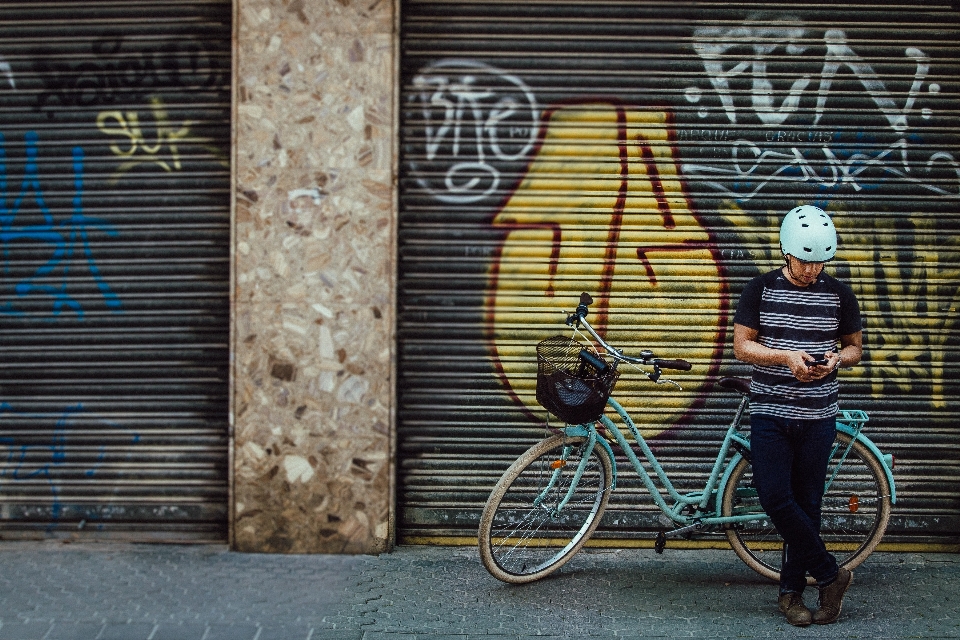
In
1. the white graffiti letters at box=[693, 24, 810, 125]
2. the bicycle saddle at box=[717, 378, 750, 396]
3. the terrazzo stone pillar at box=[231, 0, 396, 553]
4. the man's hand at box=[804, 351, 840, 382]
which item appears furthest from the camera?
the white graffiti letters at box=[693, 24, 810, 125]

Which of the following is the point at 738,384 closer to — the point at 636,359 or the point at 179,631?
the point at 636,359

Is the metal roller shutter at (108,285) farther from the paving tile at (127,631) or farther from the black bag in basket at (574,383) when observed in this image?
the black bag in basket at (574,383)

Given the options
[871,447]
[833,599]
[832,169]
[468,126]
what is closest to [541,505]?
[833,599]

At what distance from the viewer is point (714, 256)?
226 inches

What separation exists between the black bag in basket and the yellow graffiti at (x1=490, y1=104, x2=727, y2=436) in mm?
928

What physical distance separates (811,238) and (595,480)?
174 cm

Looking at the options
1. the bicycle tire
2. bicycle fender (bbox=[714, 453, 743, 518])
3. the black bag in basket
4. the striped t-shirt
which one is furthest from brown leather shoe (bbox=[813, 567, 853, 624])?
the black bag in basket

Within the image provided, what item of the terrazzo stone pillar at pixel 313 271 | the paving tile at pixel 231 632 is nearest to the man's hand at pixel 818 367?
the terrazzo stone pillar at pixel 313 271

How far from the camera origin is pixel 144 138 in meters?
5.76

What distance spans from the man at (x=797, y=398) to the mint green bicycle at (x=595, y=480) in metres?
0.33

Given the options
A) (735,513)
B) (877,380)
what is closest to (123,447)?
(735,513)

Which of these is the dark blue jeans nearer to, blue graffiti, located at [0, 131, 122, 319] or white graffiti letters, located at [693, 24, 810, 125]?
white graffiti letters, located at [693, 24, 810, 125]

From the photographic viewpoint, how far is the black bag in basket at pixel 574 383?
4688 mm

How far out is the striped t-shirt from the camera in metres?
4.52
